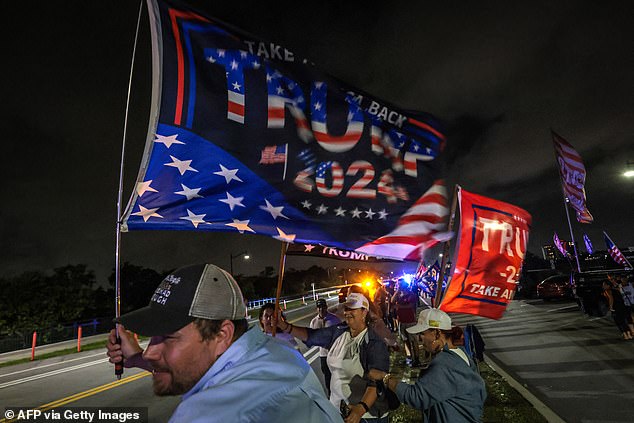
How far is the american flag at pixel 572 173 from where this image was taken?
12930mm

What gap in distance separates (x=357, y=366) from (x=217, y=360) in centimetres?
249

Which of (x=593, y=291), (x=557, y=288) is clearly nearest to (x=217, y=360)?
(x=593, y=291)

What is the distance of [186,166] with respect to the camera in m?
3.47

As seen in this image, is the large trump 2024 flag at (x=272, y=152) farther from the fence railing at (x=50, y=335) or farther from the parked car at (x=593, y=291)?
the fence railing at (x=50, y=335)

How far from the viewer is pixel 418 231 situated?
4957 mm

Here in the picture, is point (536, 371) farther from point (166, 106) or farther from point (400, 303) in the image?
point (166, 106)

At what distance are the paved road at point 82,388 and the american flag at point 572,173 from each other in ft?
34.1

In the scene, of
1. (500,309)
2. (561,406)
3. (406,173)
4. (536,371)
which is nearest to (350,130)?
(406,173)

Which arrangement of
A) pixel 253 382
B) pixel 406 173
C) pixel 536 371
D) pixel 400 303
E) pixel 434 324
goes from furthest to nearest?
pixel 400 303 < pixel 536 371 < pixel 406 173 < pixel 434 324 < pixel 253 382

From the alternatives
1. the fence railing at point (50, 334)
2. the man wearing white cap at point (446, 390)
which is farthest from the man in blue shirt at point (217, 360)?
the fence railing at point (50, 334)

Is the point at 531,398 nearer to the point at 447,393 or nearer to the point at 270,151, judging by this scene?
the point at 447,393

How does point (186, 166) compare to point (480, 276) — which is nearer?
A: point (186, 166)

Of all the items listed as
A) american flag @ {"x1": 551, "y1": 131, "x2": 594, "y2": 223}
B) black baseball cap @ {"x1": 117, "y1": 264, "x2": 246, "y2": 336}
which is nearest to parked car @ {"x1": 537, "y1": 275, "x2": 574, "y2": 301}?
american flag @ {"x1": 551, "y1": 131, "x2": 594, "y2": 223}

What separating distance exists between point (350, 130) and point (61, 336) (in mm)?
29060
